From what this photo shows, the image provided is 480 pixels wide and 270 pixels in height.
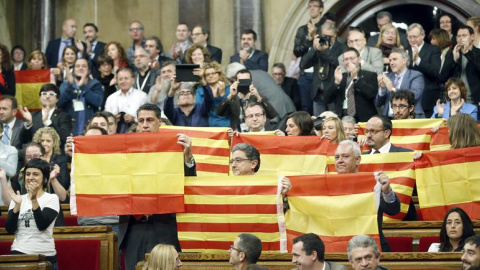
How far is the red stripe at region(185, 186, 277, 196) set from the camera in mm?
9375

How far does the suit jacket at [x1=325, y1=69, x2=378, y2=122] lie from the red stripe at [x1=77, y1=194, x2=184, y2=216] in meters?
4.10

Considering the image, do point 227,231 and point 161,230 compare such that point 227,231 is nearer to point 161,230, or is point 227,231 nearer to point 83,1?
point 161,230

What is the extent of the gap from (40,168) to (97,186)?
52cm

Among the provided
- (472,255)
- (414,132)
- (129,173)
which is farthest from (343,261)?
(414,132)

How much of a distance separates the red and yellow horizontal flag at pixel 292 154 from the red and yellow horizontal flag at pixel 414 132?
1067 mm

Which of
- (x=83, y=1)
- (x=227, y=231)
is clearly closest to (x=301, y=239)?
(x=227, y=231)

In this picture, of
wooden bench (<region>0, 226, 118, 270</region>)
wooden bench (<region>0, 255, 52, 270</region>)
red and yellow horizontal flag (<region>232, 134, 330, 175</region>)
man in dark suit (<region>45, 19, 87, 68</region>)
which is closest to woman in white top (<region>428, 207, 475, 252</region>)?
red and yellow horizontal flag (<region>232, 134, 330, 175</region>)

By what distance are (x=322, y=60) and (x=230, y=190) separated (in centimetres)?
476

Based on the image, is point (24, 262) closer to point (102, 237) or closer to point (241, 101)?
point (102, 237)

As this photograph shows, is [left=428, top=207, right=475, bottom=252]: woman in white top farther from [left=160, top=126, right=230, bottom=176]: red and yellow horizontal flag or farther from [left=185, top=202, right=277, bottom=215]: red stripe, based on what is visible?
[left=160, top=126, right=230, bottom=176]: red and yellow horizontal flag

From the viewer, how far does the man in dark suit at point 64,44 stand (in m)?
15.7

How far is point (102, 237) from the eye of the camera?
32.1ft

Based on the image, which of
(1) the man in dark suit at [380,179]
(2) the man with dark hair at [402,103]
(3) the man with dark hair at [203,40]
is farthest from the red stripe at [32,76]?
(1) the man in dark suit at [380,179]

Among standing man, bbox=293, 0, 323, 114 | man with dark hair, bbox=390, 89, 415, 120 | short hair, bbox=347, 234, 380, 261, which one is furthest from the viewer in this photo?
standing man, bbox=293, 0, 323, 114
